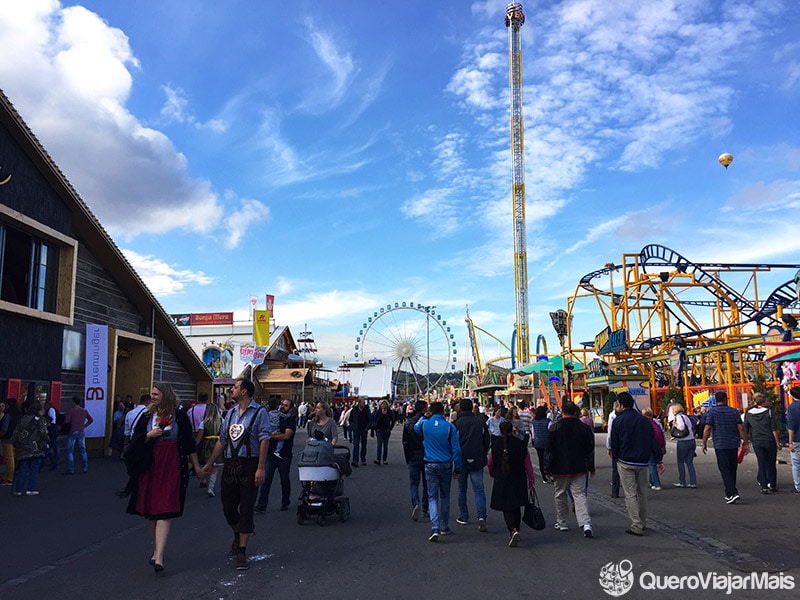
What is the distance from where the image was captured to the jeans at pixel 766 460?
11109mm

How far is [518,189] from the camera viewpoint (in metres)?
75.8

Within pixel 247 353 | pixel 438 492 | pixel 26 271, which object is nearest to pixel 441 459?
pixel 438 492

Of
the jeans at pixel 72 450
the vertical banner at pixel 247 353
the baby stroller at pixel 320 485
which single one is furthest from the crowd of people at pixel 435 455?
the vertical banner at pixel 247 353

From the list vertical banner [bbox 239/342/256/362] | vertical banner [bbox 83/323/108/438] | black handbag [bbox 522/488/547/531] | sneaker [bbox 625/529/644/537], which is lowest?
sneaker [bbox 625/529/644/537]

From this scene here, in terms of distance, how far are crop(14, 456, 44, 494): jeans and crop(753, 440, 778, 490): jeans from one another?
41.2 ft

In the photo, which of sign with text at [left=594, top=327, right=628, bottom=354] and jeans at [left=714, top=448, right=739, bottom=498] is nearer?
jeans at [left=714, top=448, right=739, bottom=498]

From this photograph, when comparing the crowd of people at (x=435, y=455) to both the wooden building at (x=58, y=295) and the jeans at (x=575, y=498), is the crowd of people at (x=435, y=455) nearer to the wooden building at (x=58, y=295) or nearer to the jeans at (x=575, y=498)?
the jeans at (x=575, y=498)

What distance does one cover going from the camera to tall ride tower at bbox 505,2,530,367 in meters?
72.8

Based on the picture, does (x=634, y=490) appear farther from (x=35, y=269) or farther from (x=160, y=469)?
(x=35, y=269)

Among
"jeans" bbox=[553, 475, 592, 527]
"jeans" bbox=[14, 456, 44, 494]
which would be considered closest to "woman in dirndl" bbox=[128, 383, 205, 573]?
"jeans" bbox=[553, 475, 592, 527]

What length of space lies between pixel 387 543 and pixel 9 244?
42.5ft

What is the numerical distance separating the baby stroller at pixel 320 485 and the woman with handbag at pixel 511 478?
2.30 metres

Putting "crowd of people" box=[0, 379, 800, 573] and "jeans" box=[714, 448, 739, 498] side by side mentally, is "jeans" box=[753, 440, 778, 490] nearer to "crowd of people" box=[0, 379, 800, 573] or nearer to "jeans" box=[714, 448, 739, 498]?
"crowd of people" box=[0, 379, 800, 573]

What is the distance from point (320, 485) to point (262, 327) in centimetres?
2631
